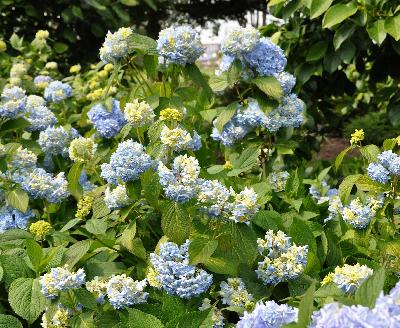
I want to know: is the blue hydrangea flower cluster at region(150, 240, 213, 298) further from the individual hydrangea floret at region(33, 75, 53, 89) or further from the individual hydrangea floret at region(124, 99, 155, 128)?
the individual hydrangea floret at region(33, 75, 53, 89)

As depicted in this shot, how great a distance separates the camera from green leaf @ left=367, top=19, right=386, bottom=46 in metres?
2.90

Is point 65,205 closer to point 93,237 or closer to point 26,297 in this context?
point 93,237

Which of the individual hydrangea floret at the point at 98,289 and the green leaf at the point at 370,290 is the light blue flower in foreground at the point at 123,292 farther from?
the green leaf at the point at 370,290

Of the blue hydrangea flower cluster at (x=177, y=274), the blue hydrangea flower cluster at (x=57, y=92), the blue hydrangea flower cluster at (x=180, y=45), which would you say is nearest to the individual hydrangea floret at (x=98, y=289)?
the blue hydrangea flower cluster at (x=177, y=274)

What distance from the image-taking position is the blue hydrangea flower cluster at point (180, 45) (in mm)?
1869

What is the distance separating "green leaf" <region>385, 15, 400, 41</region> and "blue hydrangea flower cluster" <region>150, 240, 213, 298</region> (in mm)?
1849

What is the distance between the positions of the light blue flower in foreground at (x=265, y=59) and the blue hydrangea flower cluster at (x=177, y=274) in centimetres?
79

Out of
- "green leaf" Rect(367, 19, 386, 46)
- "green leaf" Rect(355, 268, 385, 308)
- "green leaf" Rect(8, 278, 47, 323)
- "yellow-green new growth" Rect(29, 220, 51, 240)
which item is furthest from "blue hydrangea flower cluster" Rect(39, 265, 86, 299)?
"green leaf" Rect(367, 19, 386, 46)

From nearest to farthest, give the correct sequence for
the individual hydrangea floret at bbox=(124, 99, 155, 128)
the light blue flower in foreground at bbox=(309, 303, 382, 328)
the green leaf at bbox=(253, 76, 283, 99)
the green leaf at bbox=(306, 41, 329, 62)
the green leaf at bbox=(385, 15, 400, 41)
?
the light blue flower in foreground at bbox=(309, 303, 382, 328), the individual hydrangea floret at bbox=(124, 99, 155, 128), the green leaf at bbox=(253, 76, 283, 99), the green leaf at bbox=(385, 15, 400, 41), the green leaf at bbox=(306, 41, 329, 62)

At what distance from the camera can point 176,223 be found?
4.90ft

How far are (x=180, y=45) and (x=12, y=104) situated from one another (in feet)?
2.89

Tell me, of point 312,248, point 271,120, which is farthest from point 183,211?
point 271,120

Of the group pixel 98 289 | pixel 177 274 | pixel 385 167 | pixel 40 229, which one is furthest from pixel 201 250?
pixel 385 167

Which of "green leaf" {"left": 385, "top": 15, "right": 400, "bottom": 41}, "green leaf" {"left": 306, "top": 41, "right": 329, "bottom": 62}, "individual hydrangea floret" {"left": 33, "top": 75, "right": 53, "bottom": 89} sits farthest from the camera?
"individual hydrangea floret" {"left": 33, "top": 75, "right": 53, "bottom": 89}
